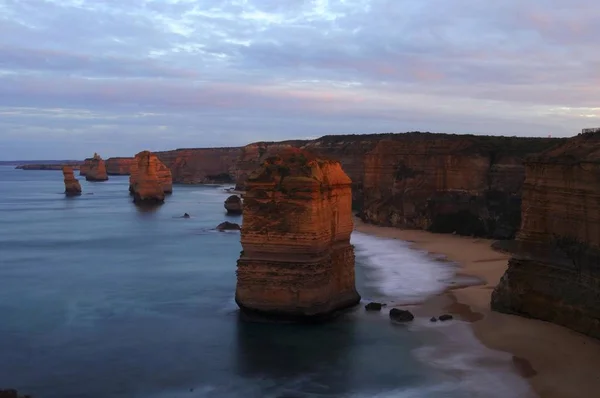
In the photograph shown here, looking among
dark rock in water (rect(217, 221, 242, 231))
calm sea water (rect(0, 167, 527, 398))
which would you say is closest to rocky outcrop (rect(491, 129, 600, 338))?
calm sea water (rect(0, 167, 527, 398))

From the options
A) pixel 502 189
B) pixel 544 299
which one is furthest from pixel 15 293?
pixel 502 189

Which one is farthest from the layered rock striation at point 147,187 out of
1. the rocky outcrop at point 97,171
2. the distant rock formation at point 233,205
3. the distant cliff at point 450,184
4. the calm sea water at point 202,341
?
the rocky outcrop at point 97,171

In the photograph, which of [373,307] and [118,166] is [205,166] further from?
[373,307]

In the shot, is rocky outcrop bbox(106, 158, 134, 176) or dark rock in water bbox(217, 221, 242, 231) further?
rocky outcrop bbox(106, 158, 134, 176)

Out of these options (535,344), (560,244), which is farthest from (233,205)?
(535,344)

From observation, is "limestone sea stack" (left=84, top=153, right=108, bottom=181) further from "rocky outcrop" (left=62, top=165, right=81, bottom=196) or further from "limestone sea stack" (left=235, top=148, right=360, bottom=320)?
"limestone sea stack" (left=235, top=148, right=360, bottom=320)

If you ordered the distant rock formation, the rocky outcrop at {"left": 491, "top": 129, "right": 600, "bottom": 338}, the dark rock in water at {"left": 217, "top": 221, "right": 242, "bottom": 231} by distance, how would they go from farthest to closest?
the distant rock formation < the dark rock in water at {"left": 217, "top": 221, "right": 242, "bottom": 231} < the rocky outcrop at {"left": 491, "top": 129, "right": 600, "bottom": 338}
